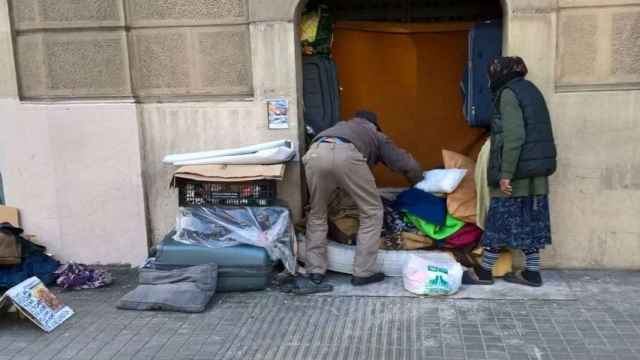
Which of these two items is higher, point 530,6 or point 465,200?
point 530,6

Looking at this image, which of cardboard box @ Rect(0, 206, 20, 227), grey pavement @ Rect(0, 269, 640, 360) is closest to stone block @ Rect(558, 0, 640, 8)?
grey pavement @ Rect(0, 269, 640, 360)

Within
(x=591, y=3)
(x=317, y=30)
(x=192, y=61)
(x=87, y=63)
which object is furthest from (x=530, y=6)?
(x=87, y=63)

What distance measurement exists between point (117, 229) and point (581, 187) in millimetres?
3986

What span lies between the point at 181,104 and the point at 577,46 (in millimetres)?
3305

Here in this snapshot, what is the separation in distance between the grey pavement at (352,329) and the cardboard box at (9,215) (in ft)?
3.75

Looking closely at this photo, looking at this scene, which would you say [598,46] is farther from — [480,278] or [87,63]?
[87,63]

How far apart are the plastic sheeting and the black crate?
53 millimetres

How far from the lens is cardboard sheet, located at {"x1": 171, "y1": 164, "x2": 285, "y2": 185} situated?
486cm

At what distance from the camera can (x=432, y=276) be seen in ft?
15.5

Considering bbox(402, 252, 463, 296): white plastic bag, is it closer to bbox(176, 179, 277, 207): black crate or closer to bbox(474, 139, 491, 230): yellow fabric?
bbox(474, 139, 491, 230): yellow fabric

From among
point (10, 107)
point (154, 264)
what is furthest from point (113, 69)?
point (154, 264)

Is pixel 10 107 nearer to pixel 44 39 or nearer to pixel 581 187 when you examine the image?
pixel 44 39

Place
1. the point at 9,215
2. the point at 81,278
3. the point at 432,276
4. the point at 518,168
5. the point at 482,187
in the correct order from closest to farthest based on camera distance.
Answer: the point at 518,168 → the point at 432,276 → the point at 482,187 → the point at 81,278 → the point at 9,215

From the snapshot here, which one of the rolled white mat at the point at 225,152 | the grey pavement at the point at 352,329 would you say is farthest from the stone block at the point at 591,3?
the rolled white mat at the point at 225,152
